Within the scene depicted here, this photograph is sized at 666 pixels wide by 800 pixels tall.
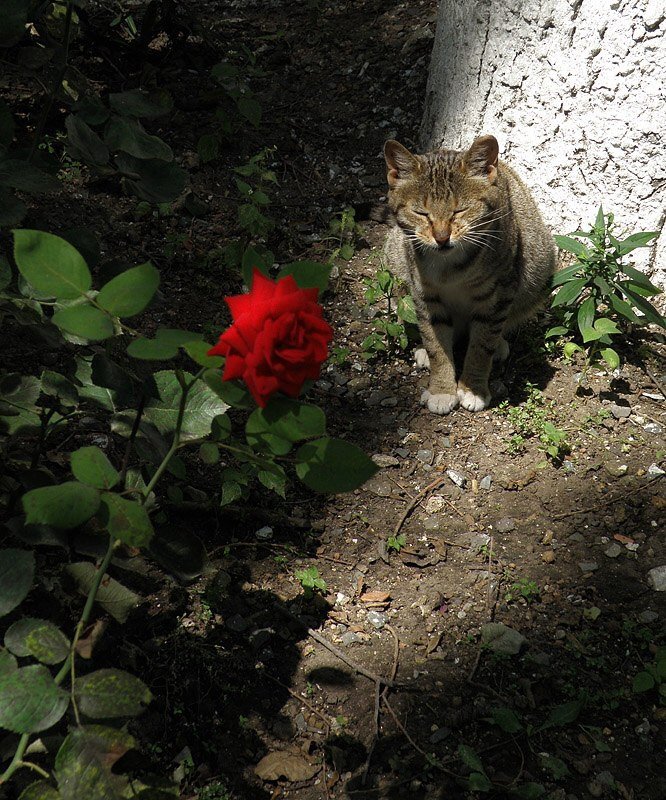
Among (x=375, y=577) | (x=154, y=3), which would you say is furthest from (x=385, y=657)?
(x=154, y=3)

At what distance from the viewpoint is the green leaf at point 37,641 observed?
59.5 inches

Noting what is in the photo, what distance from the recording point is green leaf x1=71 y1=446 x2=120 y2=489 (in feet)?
4.93

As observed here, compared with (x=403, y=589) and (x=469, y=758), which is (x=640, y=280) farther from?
(x=469, y=758)

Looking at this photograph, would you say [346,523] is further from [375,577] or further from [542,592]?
[542,592]

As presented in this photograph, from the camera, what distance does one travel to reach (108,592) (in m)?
1.76

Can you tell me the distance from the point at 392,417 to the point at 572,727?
1.67m

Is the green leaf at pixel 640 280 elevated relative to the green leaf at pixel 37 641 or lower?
lower

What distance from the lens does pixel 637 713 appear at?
246 cm

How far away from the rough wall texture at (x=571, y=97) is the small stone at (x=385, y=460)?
1.63 m

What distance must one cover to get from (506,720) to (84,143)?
1947mm

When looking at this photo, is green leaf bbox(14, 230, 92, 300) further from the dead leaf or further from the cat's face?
the cat's face

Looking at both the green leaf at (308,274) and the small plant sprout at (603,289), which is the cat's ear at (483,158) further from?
the green leaf at (308,274)

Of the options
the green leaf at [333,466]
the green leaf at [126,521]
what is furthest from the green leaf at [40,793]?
the green leaf at [333,466]

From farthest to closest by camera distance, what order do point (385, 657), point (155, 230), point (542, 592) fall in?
point (155, 230), point (542, 592), point (385, 657)
